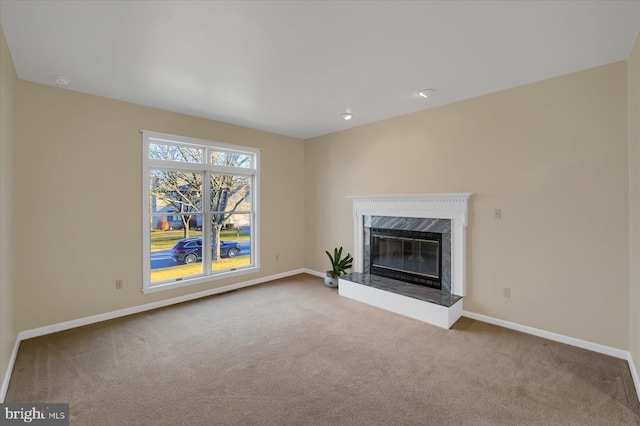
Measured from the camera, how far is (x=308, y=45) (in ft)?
7.98

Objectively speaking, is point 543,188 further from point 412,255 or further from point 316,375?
point 316,375

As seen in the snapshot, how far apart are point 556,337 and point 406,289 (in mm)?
1639

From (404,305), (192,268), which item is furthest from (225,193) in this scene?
(404,305)

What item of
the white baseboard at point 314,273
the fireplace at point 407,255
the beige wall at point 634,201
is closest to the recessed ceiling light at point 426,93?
the beige wall at point 634,201

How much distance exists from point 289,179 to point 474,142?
336cm

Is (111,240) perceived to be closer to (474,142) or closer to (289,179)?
(289,179)

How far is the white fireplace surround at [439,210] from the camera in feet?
12.1

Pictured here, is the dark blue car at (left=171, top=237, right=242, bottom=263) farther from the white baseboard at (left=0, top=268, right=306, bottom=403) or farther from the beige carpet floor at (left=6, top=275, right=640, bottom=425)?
the beige carpet floor at (left=6, top=275, right=640, bottom=425)

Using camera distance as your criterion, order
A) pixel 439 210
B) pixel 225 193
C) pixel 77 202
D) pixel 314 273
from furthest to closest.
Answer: pixel 314 273, pixel 225 193, pixel 439 210, pixel 77 202

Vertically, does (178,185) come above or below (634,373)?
above

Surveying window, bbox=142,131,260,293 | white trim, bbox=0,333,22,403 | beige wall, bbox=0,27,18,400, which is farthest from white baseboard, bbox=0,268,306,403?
window, bbox=142,131,260,293

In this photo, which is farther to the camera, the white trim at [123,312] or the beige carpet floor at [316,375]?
the white trim at [123,312]

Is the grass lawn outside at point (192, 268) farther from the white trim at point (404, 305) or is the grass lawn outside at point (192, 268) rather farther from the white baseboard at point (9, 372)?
the white trim at point (404, 305)

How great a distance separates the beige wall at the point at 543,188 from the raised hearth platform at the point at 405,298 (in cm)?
43
